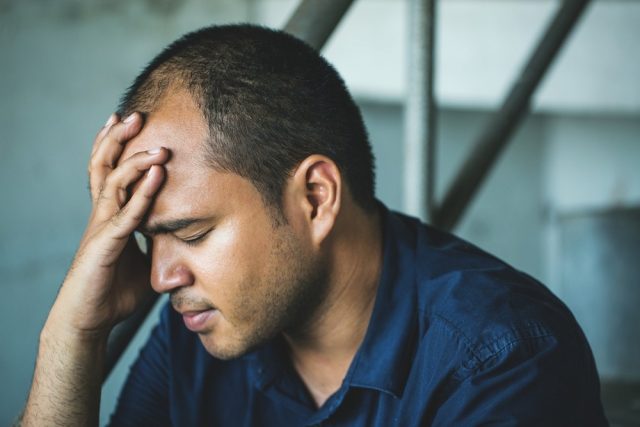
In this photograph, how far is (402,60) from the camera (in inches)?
186

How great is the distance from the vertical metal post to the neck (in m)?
0.45

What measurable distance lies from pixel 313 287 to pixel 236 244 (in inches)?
10.4

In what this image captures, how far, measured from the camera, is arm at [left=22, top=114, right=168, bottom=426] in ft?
5.79

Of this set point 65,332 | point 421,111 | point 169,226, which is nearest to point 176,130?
point 169,226

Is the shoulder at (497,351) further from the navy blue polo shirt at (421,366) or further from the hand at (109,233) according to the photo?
the hand at (109,233)

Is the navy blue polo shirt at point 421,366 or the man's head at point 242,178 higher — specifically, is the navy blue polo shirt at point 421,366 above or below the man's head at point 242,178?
below

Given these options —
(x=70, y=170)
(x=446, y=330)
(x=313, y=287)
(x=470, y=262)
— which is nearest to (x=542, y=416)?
(x=446, y=330)

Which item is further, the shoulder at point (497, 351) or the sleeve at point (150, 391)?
the sleeve at point (150, 391)

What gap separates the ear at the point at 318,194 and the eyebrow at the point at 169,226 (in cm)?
26

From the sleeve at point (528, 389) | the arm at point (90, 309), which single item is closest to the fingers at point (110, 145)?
the arm at point (90, 309)

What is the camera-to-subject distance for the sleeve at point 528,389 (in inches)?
56.7

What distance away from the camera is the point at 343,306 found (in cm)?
191

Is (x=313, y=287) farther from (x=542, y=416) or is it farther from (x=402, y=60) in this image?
→ (x=402, y=60)

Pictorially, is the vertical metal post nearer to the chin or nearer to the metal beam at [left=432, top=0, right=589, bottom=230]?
the metal beam at [left=432, top=0, right=589, bottom=230]
